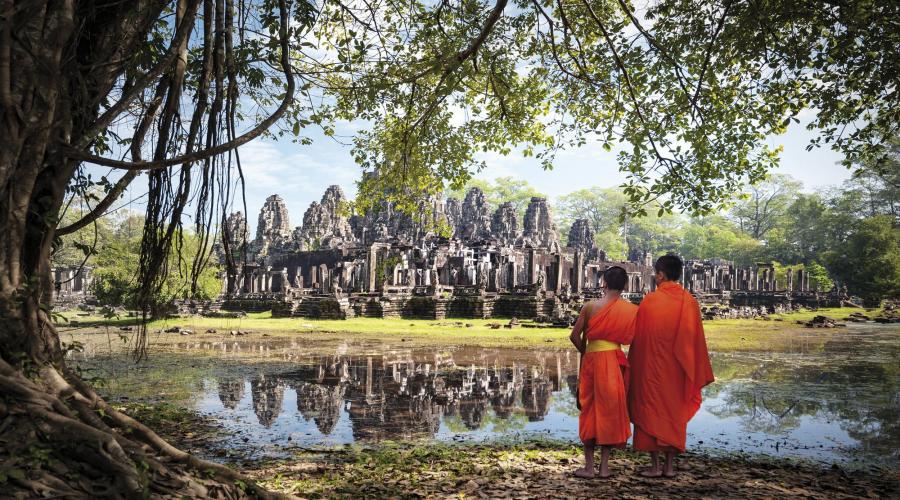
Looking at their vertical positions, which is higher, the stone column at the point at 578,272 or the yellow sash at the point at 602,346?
the stone column at the point at 578,272

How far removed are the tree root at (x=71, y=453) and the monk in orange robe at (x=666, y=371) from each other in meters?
2.93

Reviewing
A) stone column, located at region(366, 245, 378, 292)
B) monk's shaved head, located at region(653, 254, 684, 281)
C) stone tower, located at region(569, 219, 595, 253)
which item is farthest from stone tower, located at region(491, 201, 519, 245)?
monk's shaved head, located at region(653, 254, 684, 281)

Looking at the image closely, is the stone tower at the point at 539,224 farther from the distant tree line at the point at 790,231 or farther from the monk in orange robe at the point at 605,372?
the monk in orange robe at the point at 605,372

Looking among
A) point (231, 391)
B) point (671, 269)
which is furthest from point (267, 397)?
point (671, 269)

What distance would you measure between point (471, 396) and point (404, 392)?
3.03ft

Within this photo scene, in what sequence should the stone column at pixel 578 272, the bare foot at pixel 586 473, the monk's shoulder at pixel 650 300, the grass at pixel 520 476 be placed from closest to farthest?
the grass at pixel 520 476 → the bare foot at pixel 586 473 → the monk's shoulder at pixel 650 300 → the stone column at pixel 578 272

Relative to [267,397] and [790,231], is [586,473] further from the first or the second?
[790,231]

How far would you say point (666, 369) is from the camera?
169 inches

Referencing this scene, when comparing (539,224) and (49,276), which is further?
(539,224)

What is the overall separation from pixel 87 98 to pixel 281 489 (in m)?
2.67

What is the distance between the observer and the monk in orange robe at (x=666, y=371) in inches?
164

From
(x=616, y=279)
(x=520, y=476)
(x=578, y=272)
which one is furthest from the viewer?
(x=578, y=272)

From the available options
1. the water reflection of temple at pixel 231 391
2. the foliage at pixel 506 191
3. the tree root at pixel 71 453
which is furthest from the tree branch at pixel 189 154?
the foliage at pixel 506 191

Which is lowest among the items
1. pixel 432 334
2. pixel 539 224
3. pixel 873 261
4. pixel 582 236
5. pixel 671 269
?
pixel 432 334
